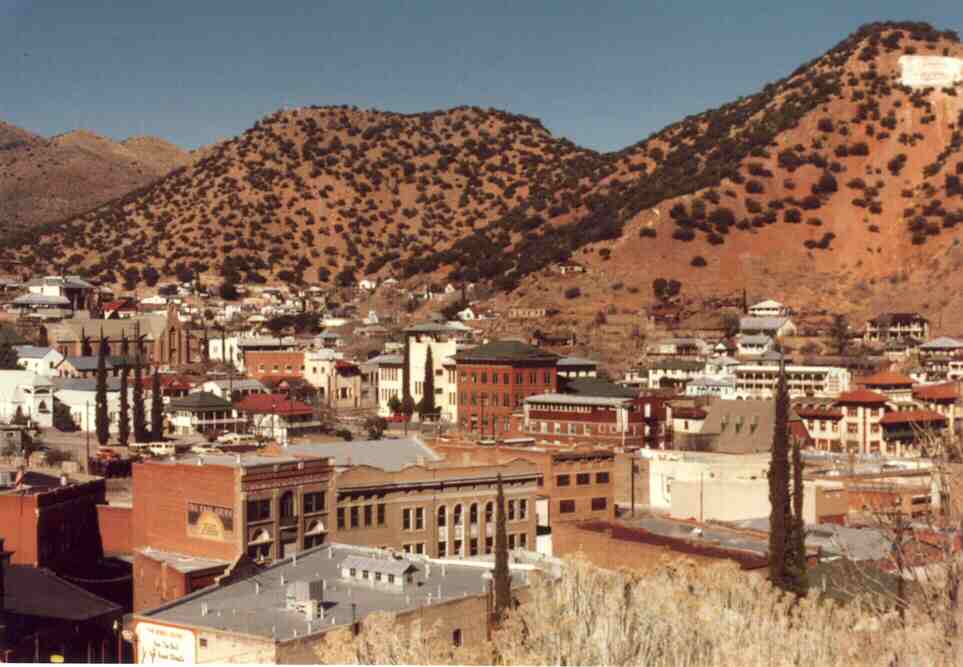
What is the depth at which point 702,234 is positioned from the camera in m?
65.9

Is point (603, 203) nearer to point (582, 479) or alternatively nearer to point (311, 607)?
point (582, 479)

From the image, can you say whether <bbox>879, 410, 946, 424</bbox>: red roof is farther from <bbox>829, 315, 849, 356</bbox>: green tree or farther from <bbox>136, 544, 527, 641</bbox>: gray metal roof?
<bbox>136, 544, 527, 641</bbox>: gray metal roof

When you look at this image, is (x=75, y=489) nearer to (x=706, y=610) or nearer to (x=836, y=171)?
(x=706, y=610)

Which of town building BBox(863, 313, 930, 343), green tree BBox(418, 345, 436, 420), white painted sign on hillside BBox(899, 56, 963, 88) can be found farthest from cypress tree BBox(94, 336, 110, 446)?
white painted sign on hillside BBox(899, 56, 963, 88)

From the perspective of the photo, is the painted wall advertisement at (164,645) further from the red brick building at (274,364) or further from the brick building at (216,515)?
the red brick building at (274,364)

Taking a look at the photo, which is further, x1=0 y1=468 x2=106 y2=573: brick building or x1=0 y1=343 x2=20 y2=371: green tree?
x1=0 y1=343 x2=20 y2=371: green tree

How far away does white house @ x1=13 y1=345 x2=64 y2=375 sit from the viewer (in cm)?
5012

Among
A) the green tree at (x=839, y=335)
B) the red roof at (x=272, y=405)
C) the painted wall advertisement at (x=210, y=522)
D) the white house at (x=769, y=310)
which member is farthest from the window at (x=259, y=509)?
the white house at (x=769, y=310)

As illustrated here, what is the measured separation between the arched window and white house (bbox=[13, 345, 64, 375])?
91.2 ft

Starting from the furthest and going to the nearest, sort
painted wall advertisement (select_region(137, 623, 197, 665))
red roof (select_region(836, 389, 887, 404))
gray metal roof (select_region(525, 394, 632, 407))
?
red roof (select_region(836, 389, 887, 404))
gray metal roof (select_region(525, 394, 632, 407))
painted wall advertisement (select_region(137, 623, 197, 665))

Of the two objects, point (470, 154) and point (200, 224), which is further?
point (470, 154)

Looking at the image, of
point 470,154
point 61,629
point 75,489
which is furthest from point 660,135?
point 61,629

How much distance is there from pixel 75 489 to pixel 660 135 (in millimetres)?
63549

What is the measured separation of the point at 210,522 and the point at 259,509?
2.77 feet
